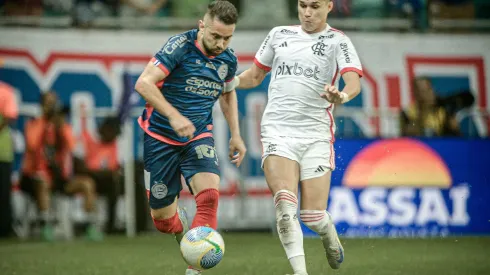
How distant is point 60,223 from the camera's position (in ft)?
51.6

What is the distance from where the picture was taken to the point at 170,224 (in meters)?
8.70

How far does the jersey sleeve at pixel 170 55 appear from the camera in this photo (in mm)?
7902

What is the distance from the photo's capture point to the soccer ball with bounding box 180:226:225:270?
24.6 feet

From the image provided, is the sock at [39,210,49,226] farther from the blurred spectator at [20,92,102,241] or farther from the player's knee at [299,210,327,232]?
the player's knee at [299,210,327,232]

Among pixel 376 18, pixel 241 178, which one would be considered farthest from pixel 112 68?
pixel 376 18

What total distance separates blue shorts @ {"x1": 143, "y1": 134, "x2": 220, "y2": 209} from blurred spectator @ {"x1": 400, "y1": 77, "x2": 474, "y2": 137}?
7687mm

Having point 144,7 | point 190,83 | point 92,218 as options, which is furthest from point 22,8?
point 190,83

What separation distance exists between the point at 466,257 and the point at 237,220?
5.78 meters

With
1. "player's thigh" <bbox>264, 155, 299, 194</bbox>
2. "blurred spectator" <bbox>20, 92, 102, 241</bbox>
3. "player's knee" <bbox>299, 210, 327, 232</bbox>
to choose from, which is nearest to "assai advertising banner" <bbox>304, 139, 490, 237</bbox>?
"blurred spectator" <bbox>20, 92, 102, 241</bbox>

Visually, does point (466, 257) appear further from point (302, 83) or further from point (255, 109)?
point (255, 109)

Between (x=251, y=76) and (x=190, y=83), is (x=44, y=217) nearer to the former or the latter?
(x=251, y=76)

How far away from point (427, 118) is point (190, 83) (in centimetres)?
826

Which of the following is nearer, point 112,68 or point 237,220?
point 237,220

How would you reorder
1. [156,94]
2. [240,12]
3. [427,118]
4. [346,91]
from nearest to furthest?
[156,94] → [346,91] → [427,118] → [240,12]
